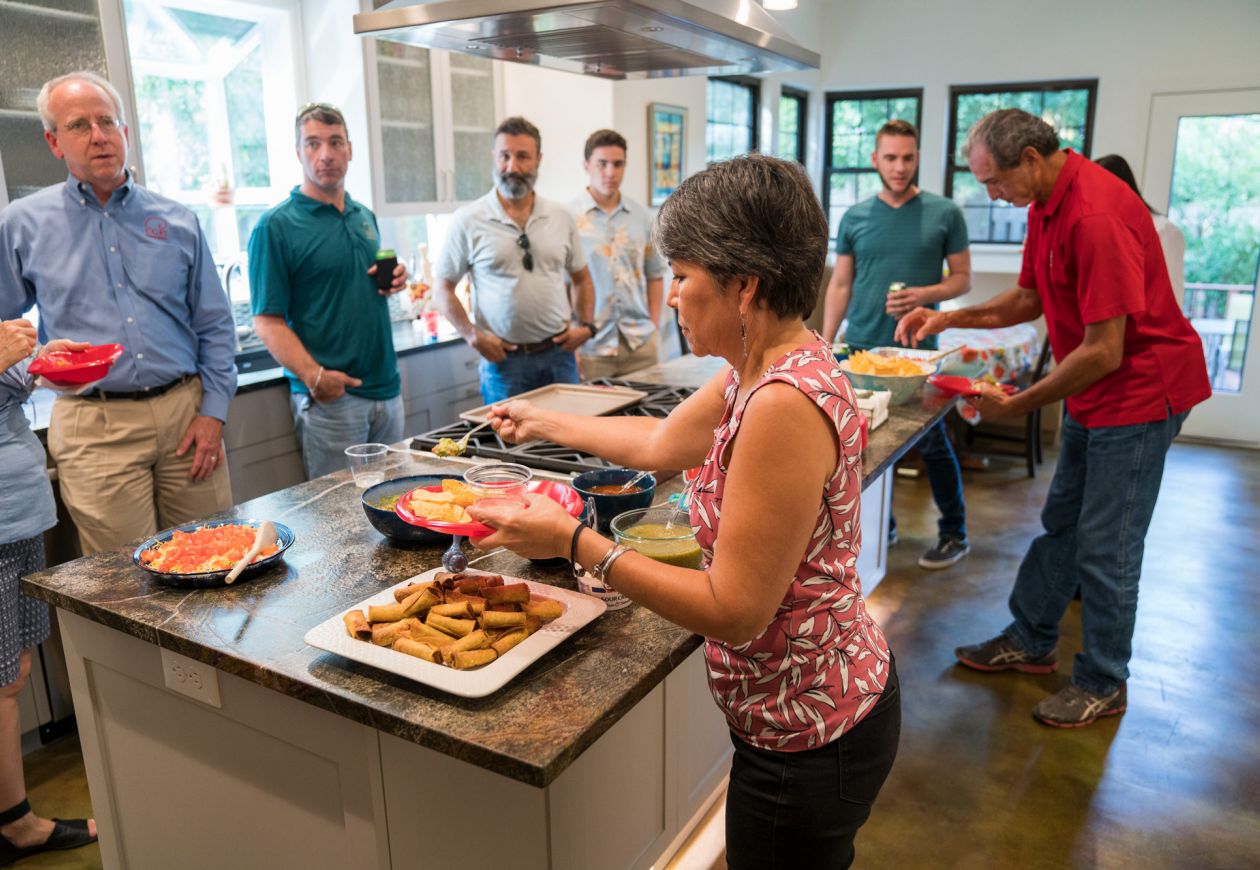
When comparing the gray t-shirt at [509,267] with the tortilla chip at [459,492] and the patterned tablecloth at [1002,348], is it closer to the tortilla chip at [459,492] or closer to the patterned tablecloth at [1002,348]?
the tortilla chip at [459,492]

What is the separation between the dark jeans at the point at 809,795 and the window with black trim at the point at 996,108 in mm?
5539

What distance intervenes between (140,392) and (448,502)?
1329 mm

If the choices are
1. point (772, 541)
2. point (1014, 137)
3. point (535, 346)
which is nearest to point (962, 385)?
point (1014, 137)

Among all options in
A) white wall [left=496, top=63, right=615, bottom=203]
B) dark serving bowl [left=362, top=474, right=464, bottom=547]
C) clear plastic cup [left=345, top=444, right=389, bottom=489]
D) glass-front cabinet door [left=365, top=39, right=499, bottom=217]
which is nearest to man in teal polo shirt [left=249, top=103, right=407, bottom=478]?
glass-front cabinet door [left=365, top=39, right=499, bottom=217]

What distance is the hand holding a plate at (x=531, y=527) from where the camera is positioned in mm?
1287

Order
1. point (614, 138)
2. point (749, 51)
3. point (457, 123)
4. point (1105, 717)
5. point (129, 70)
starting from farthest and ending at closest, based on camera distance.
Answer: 1. point (457, 123)
2. point (614, 138)
3. point (129, 70)
4. point (1105, 717)
5. point (749, 51)

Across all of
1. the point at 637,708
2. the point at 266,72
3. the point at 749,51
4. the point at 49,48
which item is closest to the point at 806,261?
the point at 637,708

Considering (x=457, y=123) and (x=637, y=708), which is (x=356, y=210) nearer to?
(x=457, y=123)

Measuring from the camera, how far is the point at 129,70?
3.18 m

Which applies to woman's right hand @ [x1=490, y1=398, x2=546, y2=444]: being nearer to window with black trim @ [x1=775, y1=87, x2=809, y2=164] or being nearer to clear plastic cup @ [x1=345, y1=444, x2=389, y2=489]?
clear plastic cup @ [x1=345, y1=444, x2=389, y2=489]

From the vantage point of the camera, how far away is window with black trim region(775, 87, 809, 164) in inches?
272

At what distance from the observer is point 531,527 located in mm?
1291

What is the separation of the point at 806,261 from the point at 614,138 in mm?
3055

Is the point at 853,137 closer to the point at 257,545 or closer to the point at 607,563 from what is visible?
the point at 257,545
